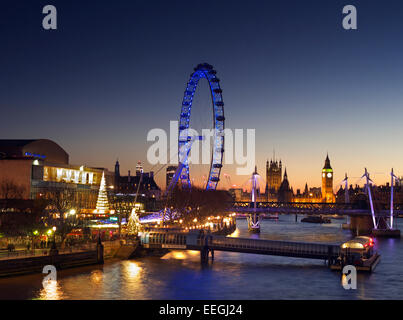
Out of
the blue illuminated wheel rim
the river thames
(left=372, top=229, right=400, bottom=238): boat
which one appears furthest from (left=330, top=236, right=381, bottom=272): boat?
(left=372, top=229, right=400, bottom=238): boat

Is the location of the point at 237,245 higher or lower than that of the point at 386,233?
higher

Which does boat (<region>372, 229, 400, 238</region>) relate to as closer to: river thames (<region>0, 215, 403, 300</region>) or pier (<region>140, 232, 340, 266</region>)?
river thames (<region>0, 215, 403, 300</region>)

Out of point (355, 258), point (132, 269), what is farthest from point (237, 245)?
point (132, 269)

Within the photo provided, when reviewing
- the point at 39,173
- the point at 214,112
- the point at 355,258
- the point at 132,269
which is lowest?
the point at 132,269

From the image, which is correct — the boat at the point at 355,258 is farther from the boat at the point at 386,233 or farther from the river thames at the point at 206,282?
the boat at the point at 386,233

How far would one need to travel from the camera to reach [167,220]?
273ft

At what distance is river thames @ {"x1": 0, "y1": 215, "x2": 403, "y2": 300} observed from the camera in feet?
115

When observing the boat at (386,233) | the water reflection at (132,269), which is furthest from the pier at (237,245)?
the boat at (386,233)

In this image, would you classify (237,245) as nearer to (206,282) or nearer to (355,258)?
(355,258)

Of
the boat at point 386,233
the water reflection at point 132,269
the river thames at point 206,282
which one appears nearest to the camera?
→ the river thames at point 206,282

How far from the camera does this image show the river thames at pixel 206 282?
34938 millimetres

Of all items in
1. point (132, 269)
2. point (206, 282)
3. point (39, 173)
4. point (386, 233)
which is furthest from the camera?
point (386, 233)

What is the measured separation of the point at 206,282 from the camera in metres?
39.8
